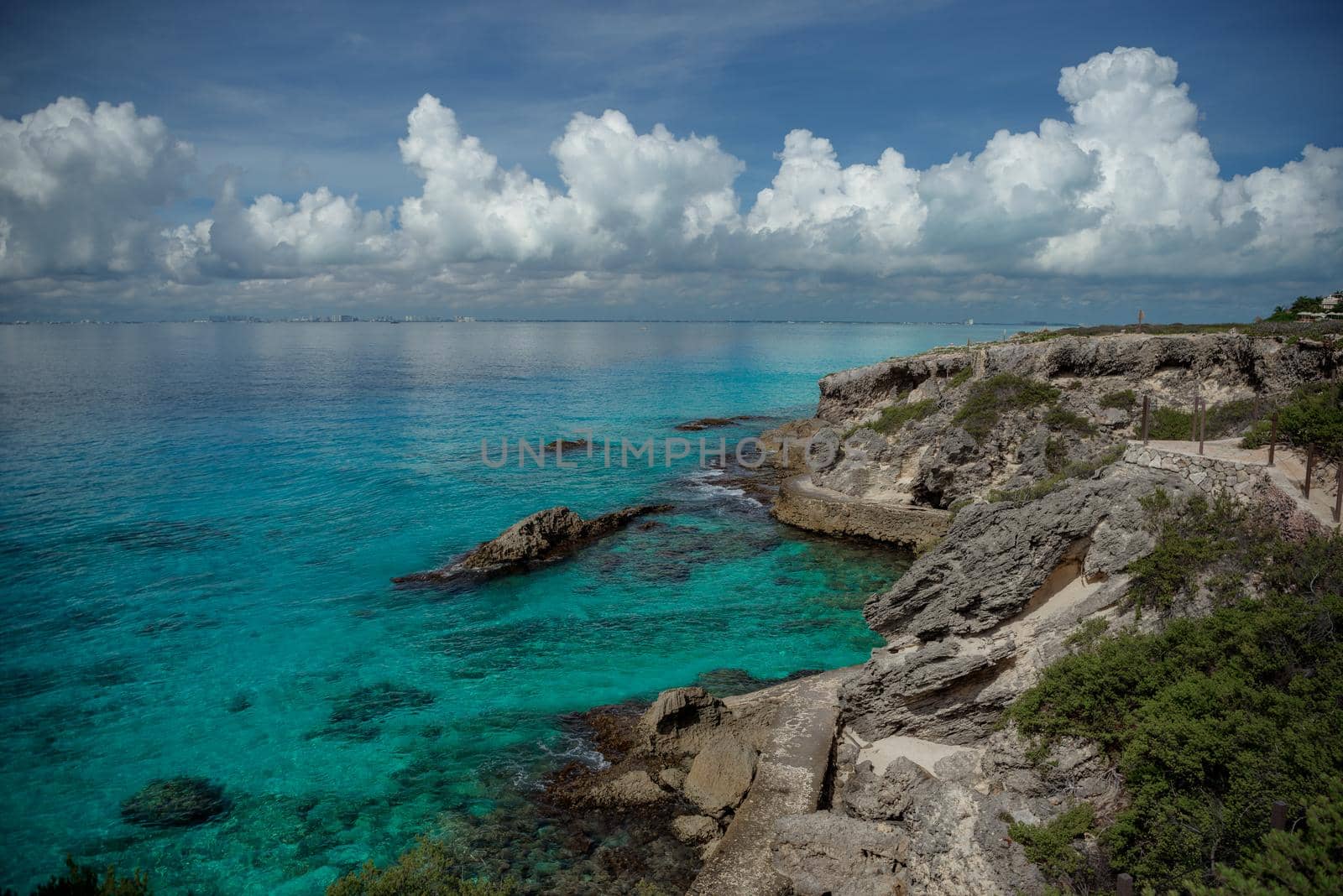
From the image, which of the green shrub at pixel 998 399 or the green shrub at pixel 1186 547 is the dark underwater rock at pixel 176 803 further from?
the green shrub at pixel 998 399

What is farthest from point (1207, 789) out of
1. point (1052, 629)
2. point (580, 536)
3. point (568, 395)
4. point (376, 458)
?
point (568, 395)

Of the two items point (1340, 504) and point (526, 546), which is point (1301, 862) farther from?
point (526, 546)

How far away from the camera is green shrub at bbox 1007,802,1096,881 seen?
11062mm

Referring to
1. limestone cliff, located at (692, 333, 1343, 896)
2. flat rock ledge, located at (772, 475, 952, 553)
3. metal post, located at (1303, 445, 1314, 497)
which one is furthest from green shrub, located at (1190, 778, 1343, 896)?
flat rock ledge, located at (772, 475, 952, 553)

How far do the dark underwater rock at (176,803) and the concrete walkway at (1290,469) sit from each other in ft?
83.9

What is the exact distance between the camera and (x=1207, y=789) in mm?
10945

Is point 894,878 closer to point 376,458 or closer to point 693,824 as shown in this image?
point 693,824

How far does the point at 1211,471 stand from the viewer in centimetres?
1641

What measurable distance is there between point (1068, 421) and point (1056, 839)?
2761 cm

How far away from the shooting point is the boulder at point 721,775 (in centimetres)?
1560

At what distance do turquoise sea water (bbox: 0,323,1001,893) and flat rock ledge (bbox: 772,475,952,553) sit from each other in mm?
1355

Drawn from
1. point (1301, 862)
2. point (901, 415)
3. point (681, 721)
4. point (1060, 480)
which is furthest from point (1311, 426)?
point (901, 415)

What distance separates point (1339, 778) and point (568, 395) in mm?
92408

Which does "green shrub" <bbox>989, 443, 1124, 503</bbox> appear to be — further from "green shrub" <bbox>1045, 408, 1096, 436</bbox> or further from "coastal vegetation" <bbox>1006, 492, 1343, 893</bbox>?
"green shrub" <bbox>1045, 408, 1096, 436</bbox>
